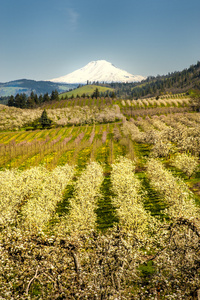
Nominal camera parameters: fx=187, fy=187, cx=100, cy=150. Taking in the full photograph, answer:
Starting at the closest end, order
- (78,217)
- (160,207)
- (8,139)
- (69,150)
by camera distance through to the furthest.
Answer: (78,217) < (160,207) < (69,150) < (8,139)

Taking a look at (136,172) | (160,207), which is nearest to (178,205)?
(160,207)

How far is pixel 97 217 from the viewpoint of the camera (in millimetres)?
50344

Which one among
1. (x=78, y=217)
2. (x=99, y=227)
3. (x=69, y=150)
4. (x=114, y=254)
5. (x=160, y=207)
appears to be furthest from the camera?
(x=69, y=150)

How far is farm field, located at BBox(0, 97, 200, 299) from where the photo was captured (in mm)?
19125

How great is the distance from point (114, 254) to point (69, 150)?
343 feet

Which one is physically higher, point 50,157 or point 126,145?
point 126,145

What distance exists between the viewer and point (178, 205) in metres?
40.8

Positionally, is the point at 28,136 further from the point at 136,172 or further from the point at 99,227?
the point at 99,227

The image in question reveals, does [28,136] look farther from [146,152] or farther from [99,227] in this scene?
[99,227]

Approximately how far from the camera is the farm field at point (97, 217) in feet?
62.7

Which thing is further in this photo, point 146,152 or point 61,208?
point 146,152

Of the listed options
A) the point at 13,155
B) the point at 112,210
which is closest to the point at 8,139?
the point at 13,155

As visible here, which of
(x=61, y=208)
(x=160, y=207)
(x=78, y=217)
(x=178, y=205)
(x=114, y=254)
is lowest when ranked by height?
(x=61, y=208)

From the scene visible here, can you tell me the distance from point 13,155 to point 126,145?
6933cm
